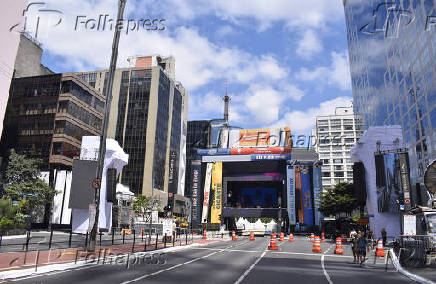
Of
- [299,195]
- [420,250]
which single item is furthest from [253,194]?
[420,250]

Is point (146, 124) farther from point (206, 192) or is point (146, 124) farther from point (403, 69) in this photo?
point (403, 69)

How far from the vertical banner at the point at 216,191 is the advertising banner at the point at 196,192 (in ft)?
8.49

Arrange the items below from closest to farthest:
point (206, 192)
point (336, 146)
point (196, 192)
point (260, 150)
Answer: point (196, 192), point (206, 192), point (260, 150), point (336, 146)

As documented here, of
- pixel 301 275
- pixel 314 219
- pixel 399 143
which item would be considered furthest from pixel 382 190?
pixel 301 275

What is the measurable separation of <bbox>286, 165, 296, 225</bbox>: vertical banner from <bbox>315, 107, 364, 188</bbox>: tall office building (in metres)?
66.6

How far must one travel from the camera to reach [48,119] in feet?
200

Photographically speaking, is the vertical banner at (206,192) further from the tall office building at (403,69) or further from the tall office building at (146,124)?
the tall office building at (146,124)

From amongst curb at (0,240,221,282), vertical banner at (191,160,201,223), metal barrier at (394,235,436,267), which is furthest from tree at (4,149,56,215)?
metal barrier at (394,235,436,267)

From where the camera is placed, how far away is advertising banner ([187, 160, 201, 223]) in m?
60.7

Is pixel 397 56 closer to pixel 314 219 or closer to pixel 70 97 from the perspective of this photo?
pixel 314 219

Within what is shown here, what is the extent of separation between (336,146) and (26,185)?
380 feet

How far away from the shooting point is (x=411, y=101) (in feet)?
176

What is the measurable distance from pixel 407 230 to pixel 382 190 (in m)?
23.1

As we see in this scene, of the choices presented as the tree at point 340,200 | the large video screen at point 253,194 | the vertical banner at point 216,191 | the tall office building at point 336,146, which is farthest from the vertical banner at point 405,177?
the tall office building at point 336,146
